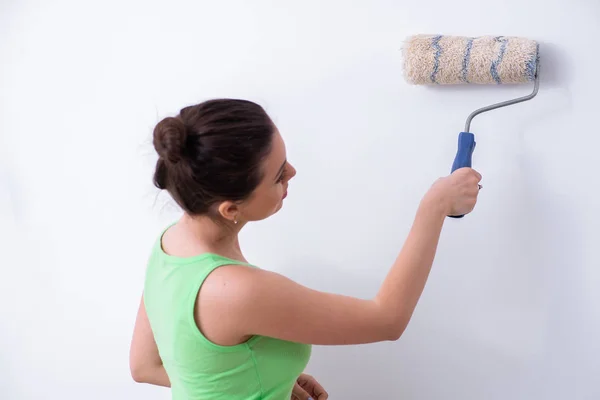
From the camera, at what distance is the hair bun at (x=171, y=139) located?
31.0 inches

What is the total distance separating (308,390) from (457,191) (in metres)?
0.46

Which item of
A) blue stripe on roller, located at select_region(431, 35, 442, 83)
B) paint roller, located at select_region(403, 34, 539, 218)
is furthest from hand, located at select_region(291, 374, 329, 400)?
blue stripe on roller, located at select_region(431, 35, 442, 83)

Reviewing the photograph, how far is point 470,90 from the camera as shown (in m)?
0.99

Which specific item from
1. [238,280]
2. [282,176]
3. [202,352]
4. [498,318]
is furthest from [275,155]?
[498,318]

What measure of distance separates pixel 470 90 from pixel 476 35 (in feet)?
0.26

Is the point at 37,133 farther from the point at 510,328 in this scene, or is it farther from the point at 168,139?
the point at 510,328

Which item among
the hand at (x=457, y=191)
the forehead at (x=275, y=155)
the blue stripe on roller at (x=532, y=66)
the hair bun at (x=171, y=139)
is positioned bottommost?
the hand at (x=457, y=191)

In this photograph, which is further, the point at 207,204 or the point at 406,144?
A: the point at 406,144

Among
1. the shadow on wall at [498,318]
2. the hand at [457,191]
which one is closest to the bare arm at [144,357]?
the shadow on wall at [498,318]

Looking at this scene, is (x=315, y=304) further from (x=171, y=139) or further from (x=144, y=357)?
(x=144, y=357)

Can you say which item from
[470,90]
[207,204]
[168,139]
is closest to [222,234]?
[207,204]

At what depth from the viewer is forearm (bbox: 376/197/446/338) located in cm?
85

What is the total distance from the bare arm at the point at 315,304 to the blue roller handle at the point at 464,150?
0.08 m

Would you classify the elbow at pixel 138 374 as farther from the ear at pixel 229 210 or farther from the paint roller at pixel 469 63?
the paint roller at pixel 469 63
